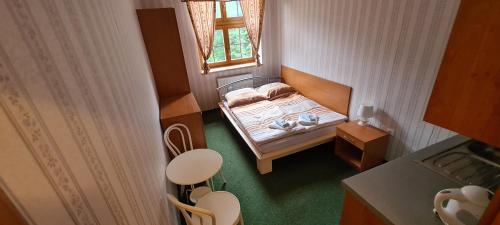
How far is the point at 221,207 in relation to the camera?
5.34ft

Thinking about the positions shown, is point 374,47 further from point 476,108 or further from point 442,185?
point 476,108

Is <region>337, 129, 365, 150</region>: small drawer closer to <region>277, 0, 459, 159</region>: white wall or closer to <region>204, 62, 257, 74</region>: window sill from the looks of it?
Answer: <region>277, 0, 459, 159</region>: white wall

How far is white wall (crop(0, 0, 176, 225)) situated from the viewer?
39 centimetres

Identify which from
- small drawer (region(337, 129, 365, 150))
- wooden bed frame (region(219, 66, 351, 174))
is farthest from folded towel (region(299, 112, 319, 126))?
small drawer (region(337, 129, 365, 150))

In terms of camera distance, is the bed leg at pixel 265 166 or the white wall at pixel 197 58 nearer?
the bed leg at pixel 265 166

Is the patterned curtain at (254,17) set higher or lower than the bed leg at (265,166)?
higher

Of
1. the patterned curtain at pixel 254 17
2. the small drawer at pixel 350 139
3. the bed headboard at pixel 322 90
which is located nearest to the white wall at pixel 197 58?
the patterned curtain at pixel 254 17

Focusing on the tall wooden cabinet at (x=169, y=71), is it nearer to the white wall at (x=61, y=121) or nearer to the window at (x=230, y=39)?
the window at (x=230, y=39)

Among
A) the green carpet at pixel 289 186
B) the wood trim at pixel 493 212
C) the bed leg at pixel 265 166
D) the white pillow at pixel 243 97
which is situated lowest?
the green carpet at pixel 289 186

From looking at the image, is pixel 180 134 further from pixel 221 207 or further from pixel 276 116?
pixel 276 116

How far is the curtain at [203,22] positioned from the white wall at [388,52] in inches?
59.7

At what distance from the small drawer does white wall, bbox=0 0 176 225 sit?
2.20 metres

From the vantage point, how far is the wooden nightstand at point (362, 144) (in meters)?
2.41

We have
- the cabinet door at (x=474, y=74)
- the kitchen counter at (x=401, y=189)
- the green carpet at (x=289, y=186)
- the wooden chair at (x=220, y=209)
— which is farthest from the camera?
the green carpet at (x=289, y=186)
